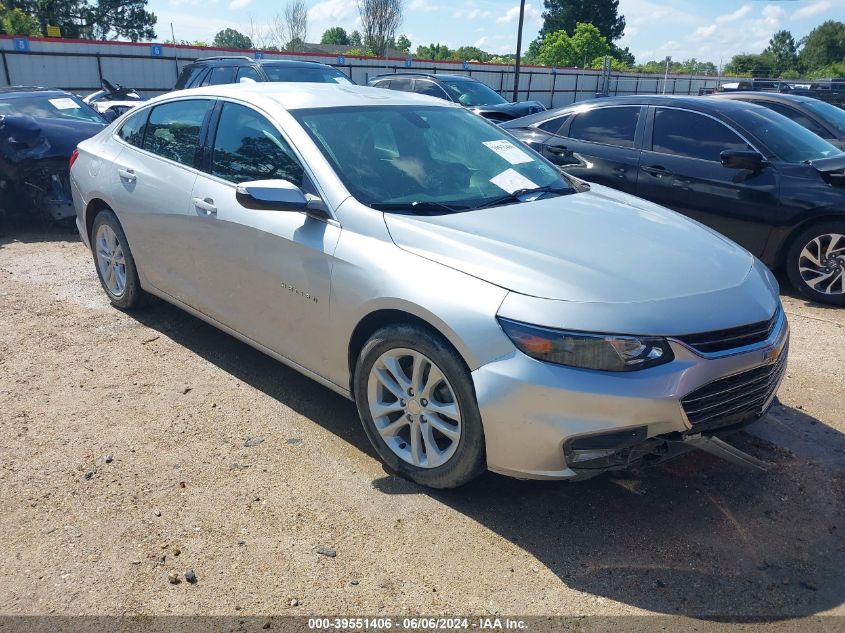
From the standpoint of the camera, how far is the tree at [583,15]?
72000mm

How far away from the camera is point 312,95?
407 cm

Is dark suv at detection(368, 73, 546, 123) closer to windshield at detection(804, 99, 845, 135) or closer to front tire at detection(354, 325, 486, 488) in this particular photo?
windshield at detection(804, 99, 845, 135)

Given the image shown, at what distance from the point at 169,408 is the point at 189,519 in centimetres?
114

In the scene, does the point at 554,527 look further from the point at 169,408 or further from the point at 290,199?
the point at 169,408

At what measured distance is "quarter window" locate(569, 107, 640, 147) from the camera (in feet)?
23.0

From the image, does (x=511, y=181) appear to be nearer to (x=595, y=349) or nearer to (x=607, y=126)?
(x=595, y=349)

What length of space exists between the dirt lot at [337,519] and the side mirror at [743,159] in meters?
2.39

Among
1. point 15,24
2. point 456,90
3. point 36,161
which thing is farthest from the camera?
point 15,24

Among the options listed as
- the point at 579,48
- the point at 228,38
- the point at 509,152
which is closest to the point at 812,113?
the point at 509,152

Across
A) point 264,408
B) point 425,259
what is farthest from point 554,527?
point 264,408

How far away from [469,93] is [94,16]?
64.6 metres

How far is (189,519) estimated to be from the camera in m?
3.03

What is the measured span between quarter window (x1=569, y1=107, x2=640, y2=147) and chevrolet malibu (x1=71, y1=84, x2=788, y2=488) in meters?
3.04

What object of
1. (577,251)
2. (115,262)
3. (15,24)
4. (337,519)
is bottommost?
(337,519)
